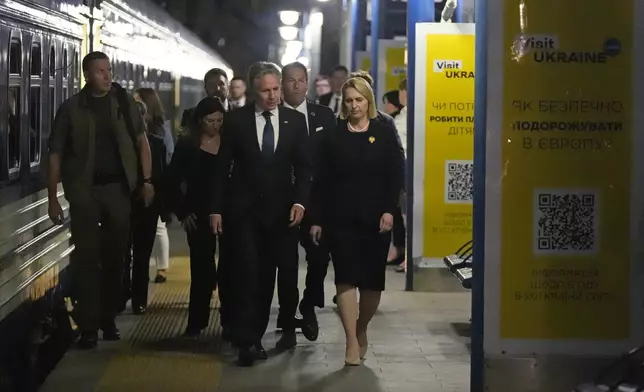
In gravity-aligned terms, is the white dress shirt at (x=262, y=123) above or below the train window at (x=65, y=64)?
below

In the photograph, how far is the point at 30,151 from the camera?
7887mm

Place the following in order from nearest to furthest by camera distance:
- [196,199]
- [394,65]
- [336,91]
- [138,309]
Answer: [196,199], [138,309], [336,91], [394,65]

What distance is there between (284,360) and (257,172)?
3.91ft

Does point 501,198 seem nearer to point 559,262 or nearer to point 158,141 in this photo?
point 559,262

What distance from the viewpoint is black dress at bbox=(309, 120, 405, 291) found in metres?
7.48

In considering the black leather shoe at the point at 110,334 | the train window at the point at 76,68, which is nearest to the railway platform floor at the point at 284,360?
the black leather shoe at the point at 110,334

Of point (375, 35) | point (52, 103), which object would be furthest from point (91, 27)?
point (375, 35)

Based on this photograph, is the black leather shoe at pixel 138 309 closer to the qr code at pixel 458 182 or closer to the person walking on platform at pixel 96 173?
the person walking on platform at pixel 96 173

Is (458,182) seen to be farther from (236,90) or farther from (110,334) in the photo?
(110,334)

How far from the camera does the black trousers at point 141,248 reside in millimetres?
9750

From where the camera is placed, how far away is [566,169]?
242 inches

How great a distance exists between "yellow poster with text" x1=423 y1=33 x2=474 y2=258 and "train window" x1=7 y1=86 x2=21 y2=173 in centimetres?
413

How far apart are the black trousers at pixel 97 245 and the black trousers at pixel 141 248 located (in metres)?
1.20

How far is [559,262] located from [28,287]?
3095 mm
